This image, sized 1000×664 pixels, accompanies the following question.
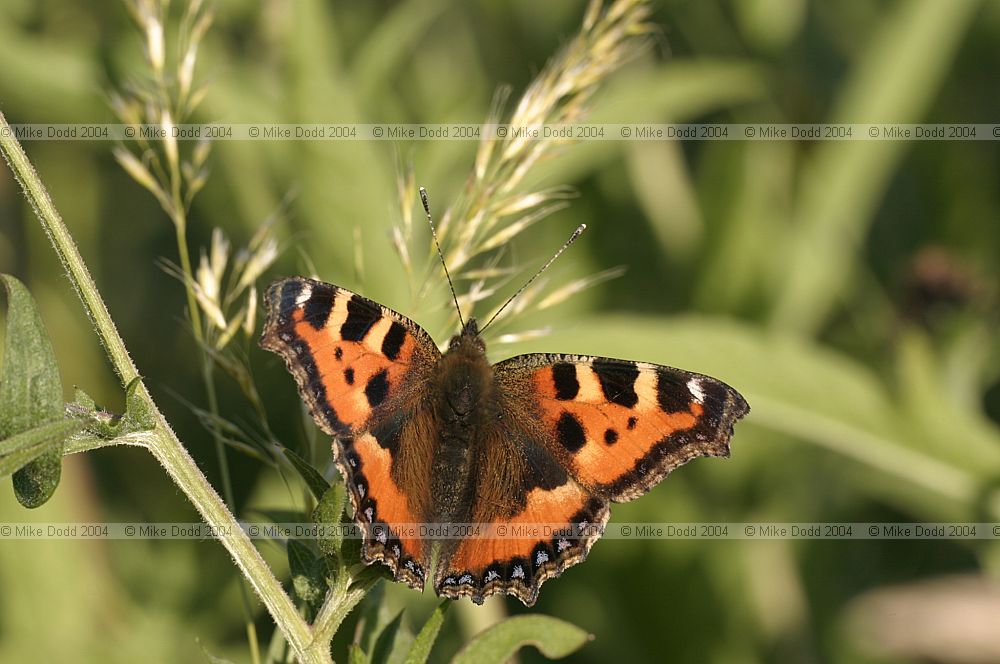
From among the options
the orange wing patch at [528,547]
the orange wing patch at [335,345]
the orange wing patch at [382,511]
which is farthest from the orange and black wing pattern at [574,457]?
the orange wing patch at [335,345]

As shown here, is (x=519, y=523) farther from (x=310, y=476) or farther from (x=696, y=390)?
(x=310, y=476)

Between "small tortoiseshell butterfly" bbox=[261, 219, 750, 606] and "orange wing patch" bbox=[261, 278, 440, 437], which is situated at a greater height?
"orange wing patch" bbox=[261, 278, 440, 437]

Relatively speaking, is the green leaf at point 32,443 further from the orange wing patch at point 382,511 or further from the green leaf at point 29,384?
the orange wing patch at point 382,511

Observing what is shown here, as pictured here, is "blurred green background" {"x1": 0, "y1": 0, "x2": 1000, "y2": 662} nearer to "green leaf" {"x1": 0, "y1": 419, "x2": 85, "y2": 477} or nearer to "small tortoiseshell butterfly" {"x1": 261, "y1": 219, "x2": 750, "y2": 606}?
"small tortoiseshell butterfly" {"x1": 261, "y1": 219, "x2": 750, "y2": 606}

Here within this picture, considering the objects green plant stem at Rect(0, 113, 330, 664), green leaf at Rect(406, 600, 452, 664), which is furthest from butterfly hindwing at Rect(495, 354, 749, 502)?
green plant stem at Rect(0, 113, 330, 664)

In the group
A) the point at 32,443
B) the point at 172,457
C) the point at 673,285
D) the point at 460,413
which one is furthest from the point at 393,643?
the point at 673,285

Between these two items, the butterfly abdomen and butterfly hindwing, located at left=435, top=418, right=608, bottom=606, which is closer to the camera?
butterfly hindwing, located at left=435, top=418, right=608, bottom=606

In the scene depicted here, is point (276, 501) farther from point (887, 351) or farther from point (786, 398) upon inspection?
point (887, 351)

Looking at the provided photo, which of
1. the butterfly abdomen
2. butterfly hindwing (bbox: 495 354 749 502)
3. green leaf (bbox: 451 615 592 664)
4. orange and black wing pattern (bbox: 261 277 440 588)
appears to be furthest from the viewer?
the butterfly abdomen
